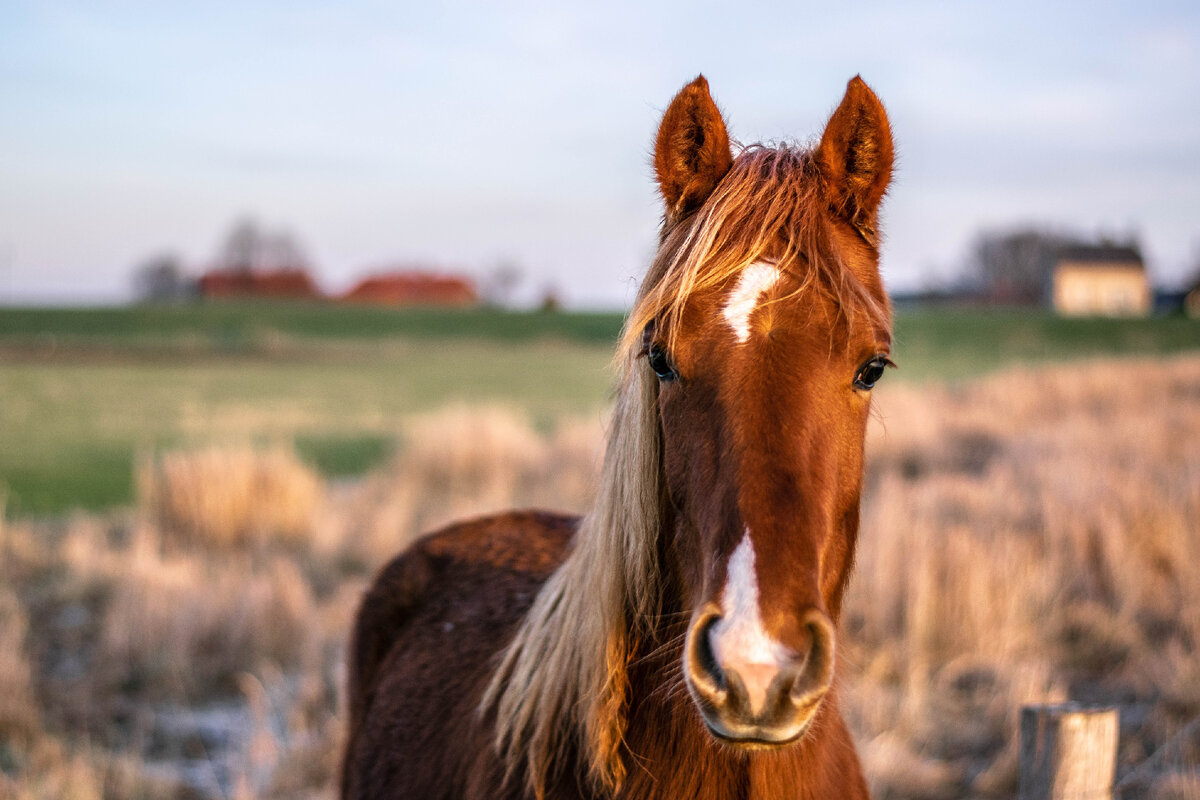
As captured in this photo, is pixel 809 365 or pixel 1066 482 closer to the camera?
pixel 809 365

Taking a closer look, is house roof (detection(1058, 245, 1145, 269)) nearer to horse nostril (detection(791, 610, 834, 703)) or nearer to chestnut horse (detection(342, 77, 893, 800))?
chestnut horse (detection(342, 77, 893, 800))

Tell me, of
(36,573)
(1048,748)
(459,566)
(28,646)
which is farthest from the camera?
(36,573)

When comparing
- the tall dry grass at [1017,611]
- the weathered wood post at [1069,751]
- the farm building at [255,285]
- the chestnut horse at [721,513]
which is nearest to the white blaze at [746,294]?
the chestnut horse at [721,513]

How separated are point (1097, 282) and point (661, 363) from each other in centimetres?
7485

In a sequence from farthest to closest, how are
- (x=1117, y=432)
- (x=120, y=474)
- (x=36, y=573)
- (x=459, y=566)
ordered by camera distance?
(x=120, y=474)
(x=1117, y=432)
(x=36, y=573)
(x=459, y=566)

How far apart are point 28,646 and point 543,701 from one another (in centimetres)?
613

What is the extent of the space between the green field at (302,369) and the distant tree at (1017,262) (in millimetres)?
12074

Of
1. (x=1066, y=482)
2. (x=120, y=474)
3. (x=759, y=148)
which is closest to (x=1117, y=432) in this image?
(x=1066, y=482)

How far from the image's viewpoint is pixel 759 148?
6.40ft

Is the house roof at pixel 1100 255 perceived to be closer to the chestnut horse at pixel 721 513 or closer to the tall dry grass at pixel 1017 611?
the tall dry grass at pixel 1017 611

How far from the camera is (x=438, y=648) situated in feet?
9.35

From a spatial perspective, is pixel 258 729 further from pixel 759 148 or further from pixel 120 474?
pixel 120 474

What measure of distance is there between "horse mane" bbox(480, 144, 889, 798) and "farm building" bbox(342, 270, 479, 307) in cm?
8092

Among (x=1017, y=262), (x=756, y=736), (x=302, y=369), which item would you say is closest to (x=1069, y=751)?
(x=756, y=736)
